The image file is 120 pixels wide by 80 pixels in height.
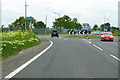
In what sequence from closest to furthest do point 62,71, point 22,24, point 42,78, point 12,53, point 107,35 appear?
point 42,78
point 62,71
point 12,53
point 107,35
point 22,24

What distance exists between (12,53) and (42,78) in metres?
6.04

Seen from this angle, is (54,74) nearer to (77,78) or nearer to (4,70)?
(77,78)

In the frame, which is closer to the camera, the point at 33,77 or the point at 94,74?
the point at 33,77

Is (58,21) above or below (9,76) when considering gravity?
above

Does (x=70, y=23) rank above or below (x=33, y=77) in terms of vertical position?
above

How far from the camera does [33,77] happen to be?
661 cm

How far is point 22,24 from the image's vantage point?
92375 mm

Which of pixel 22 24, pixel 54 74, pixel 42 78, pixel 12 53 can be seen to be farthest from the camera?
pixel 22 24

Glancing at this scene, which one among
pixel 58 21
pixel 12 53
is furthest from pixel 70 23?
pixel 12 53

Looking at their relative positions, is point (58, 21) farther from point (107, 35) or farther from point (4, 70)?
point (4, 70)

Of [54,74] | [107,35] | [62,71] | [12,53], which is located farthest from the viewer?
[107,35]

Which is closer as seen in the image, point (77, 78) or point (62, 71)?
point (77, 78)

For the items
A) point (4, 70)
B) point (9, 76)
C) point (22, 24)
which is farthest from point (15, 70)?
point (22, 24)

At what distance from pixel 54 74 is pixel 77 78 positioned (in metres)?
0.94
